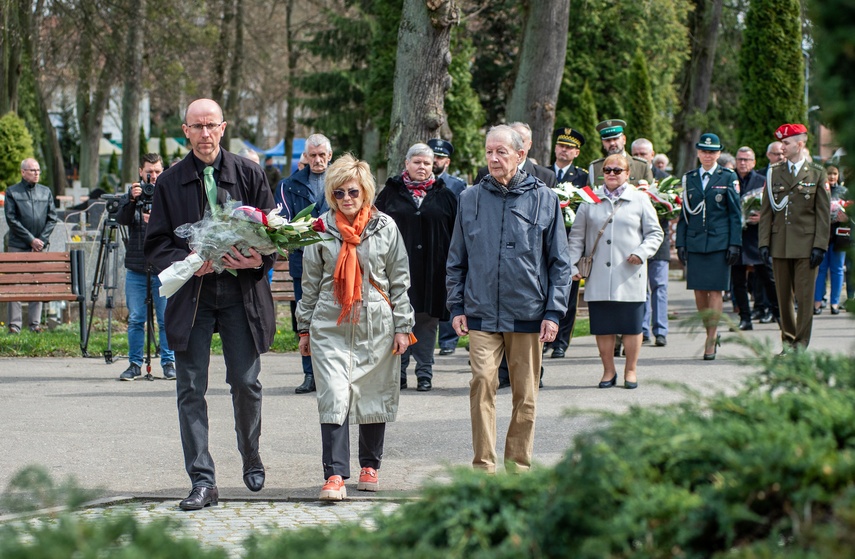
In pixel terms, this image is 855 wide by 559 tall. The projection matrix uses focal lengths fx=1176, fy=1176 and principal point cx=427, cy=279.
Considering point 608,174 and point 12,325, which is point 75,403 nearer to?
point 608,174

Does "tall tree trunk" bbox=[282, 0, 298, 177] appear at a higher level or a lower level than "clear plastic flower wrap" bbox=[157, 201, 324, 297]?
higher

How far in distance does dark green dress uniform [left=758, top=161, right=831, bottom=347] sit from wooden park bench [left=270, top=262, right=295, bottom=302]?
5.25 metres

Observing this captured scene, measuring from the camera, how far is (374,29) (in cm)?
3653

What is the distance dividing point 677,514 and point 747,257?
13.7 metres

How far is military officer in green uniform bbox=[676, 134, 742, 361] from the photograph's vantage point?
12477 millimetres

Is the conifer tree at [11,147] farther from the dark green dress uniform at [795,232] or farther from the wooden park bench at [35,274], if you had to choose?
the dark green dress uniform at [795,232]

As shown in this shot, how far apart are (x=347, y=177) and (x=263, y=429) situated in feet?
8.72

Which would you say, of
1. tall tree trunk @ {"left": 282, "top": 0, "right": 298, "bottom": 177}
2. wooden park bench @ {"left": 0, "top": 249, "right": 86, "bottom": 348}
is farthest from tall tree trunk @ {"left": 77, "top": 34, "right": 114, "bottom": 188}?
wooden park bench @ {"left": 0, "top": 249, "right": 86, "bottom": 348}

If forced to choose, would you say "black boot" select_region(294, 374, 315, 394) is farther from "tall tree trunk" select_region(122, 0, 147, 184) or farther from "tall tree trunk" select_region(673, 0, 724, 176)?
"tall tree trunk" select_region(673, 0, 724, 176)

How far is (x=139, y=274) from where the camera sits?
1142 cm

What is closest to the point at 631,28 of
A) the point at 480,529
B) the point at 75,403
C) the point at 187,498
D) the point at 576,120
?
the point at 576,120

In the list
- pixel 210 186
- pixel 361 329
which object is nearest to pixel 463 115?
pixel 361 329

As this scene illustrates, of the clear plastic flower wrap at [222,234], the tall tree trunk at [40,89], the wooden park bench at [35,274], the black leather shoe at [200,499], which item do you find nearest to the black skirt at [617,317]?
the clear plastic flower wrap at [222,234]

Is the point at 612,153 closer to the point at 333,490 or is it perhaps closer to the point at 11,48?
the point at 333,490
